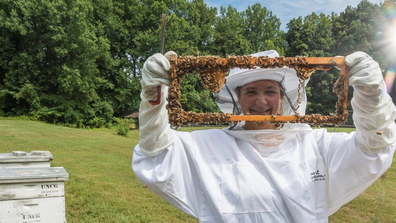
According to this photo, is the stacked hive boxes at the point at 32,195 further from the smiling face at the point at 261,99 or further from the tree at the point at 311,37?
the tree at the point at 311,37

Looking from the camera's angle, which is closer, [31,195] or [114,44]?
[31,195]

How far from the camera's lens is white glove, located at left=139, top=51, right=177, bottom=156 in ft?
6.36

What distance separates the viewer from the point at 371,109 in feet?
6.04

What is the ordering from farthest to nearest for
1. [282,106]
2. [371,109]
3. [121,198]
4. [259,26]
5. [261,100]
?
[259,26] < [121,198] < [282,106] < [261,100] < [371,109]

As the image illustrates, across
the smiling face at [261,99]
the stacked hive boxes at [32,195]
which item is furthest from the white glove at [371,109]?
the stacked hive boxes at [32,195]

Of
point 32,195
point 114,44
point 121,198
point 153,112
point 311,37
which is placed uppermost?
point 311,37

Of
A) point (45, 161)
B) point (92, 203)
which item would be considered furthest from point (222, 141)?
point (92, 203)

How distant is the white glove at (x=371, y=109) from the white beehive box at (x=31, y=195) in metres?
3.27

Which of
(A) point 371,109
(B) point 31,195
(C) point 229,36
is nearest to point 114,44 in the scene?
(C) point 229,36

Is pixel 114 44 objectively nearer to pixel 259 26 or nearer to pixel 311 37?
pixel 259 26

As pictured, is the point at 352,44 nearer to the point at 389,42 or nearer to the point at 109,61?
the point at 389,42

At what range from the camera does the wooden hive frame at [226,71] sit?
2.00m

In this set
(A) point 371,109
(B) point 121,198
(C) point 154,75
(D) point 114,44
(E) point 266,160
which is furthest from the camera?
(D) point 114,44

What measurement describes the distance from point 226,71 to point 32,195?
2.98 metres
